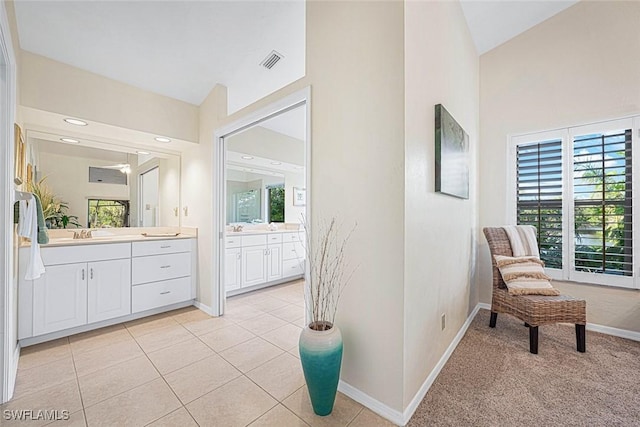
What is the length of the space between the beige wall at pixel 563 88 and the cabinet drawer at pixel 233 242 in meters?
3.10

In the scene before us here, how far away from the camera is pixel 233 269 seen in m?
3.72

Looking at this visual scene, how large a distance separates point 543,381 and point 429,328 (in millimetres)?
879

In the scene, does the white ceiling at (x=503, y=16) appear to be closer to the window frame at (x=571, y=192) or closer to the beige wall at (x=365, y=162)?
the window frame at (x=571, y=192)

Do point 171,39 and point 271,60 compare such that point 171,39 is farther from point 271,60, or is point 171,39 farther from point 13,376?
point 13,376

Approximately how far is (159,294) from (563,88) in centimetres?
486

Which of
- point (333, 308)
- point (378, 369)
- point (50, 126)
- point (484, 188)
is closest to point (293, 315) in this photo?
point (333, 308)

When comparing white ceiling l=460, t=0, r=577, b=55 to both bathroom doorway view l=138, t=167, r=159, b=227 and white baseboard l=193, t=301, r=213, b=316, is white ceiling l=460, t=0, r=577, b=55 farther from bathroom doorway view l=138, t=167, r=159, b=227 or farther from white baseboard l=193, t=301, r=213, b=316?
white baseboard l=193, t=301, r=213, b=316

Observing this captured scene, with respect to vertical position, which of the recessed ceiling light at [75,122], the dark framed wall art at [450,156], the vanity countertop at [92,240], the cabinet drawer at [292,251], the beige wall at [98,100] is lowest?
the cabinet drawer at [292,251]

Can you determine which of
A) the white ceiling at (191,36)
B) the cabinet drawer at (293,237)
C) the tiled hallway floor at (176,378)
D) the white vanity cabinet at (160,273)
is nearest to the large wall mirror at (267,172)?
the cabinet drawer at (293,237)

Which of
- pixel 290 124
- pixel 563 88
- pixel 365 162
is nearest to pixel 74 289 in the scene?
pixel 365 162

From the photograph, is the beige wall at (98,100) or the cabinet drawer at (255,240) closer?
the beige wall at (98,100)

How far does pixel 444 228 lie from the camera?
213 centimetres

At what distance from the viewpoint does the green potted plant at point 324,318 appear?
1490mm

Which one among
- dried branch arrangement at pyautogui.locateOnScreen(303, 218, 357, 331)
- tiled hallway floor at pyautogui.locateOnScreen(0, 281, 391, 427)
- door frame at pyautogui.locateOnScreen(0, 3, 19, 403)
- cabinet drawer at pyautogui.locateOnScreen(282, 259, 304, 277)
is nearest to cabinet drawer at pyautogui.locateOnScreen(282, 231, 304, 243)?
cabinet drawer at pyautogui.locateOnScreen(282, 259, 304, 277)
